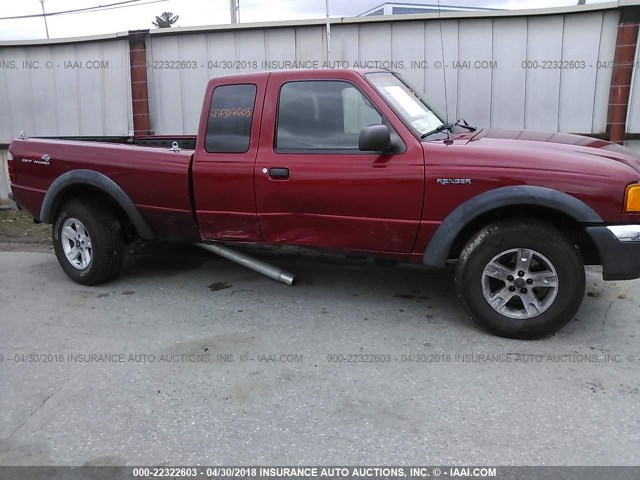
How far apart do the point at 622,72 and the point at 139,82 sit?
6010mm

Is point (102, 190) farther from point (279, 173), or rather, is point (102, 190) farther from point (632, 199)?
point (632, 199)

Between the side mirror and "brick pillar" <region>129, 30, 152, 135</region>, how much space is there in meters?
4.75

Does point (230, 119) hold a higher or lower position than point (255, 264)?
higher

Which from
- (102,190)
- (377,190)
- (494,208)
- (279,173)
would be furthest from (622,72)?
(102,190)

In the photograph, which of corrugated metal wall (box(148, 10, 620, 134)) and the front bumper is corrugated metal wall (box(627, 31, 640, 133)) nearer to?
corrugated metal wall (box(148, 10, 620, 134))

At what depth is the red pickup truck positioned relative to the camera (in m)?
3.79

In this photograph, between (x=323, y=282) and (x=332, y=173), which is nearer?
(x=332, y=173)

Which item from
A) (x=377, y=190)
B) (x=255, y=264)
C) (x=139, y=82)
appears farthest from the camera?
(x=139, y=82)

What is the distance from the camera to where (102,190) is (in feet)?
16.9

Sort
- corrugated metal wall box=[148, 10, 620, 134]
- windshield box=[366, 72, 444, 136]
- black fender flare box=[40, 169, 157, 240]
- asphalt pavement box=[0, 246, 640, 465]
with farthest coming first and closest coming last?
corrugated metal wall box=[148, 10, 620, 134] < black fender flare box=[40, 169, 157, 240] < windshield box=[366, 72, 444, 136] < asphalt pavement box=[0, 246, 640, 465]

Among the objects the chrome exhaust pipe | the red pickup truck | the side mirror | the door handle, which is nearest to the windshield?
the red pickup truck

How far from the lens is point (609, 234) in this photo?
3.69m

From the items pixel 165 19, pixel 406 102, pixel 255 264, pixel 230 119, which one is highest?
pixel 165 19

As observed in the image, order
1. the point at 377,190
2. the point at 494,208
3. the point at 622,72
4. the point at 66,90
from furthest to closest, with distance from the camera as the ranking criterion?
1. the point at 66,90
2. the point at 622,72
3. the point at 377,190
4. the point at 494,208
